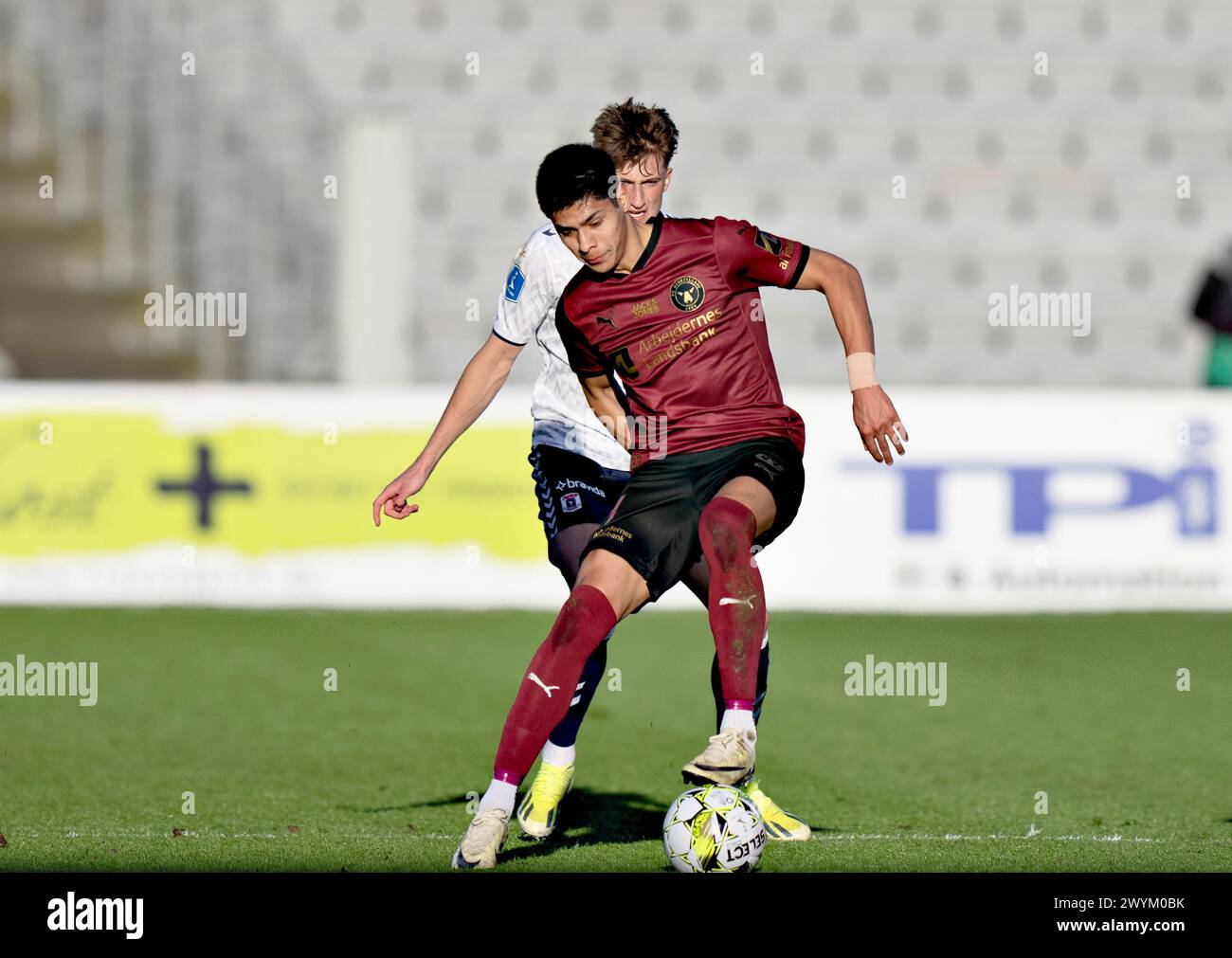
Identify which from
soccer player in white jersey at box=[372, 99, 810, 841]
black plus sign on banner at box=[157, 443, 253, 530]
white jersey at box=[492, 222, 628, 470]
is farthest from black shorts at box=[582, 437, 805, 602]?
black plus sign on banner at box=[157, 443, 253, 530]

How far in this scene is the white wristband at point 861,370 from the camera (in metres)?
4.96

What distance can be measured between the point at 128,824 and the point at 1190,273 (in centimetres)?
1361

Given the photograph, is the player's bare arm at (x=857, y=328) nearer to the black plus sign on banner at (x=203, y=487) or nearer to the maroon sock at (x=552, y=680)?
the maroon sock at (x=552, y=680)

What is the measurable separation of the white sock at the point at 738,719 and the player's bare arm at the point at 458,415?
107 cm

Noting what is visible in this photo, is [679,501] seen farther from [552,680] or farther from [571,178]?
[571,178]

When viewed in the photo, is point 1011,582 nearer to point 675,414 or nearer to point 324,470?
point 324,470

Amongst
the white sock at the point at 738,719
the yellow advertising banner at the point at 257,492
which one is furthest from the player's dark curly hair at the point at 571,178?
the yellow advertising banner at the point at 257,492

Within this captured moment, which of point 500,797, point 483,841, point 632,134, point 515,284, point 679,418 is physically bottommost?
point 483,841

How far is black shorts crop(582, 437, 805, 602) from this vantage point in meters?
4.95

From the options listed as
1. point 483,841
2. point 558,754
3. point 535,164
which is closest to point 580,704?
point 558,754

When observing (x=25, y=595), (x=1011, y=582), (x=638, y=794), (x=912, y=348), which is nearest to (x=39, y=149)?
(x=25, y=595)

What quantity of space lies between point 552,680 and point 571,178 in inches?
51.4

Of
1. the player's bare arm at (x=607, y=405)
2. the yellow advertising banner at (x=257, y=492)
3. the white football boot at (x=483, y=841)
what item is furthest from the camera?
the yellow advertising banner at (x=257, y=492)

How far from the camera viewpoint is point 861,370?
4996 mm
